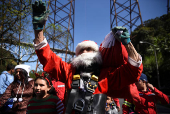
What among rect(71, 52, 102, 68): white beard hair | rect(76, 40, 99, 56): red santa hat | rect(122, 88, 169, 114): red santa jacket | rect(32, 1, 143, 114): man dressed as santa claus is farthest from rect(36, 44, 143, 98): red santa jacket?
rect(122, 88, 169, 114): red santa jacket

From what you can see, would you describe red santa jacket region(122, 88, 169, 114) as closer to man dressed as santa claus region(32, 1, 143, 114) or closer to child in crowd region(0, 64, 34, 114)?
man dressed as santa claus region(32, 1, 143, 114)

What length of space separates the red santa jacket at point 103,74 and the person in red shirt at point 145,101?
3.59 ft

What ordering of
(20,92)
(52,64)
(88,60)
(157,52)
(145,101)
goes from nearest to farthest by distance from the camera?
(52,64), (88,60), (20,92), (145,101), (157,52)

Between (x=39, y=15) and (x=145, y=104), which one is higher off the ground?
(x=39, y=15)

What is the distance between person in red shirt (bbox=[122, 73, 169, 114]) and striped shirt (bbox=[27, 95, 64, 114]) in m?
1.42

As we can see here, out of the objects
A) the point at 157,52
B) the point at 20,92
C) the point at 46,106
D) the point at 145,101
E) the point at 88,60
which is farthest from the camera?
the point at 157,52

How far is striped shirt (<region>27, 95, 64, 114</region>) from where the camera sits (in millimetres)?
1741

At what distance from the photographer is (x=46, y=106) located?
177 centimetres

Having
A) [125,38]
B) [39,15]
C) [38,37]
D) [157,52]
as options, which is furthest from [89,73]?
[157,52]

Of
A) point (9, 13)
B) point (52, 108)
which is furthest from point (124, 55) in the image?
point (9, 13)

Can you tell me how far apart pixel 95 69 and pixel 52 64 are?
0.55 metres

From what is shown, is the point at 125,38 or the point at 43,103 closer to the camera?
the point at 125,38

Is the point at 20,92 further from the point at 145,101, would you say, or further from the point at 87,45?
the point at 145,101

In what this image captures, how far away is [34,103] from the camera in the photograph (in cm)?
A: 181
